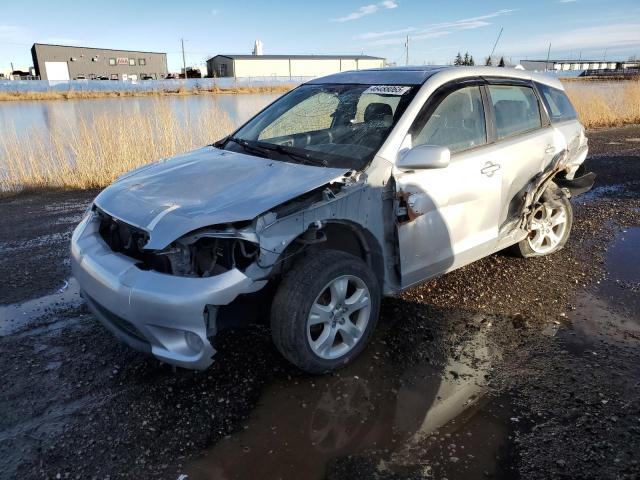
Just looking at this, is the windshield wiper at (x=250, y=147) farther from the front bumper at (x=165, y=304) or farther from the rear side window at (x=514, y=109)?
the rear side window at (x=514, y=109)

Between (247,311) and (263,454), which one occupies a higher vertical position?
(247,311)

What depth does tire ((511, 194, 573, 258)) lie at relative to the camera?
4.69m

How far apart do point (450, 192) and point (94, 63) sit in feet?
252

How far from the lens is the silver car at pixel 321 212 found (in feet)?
8.63

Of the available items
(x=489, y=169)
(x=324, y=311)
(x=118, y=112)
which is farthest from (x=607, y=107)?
(x=324, y=311)

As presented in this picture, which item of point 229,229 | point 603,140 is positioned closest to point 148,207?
point 229,229

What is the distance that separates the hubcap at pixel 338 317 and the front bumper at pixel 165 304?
1.49ft

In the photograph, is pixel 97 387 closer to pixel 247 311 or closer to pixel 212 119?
pixel 247 311

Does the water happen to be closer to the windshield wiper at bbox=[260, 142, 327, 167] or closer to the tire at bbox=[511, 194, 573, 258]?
the windshield wiper at bbox=[260, 142, 327, 167]

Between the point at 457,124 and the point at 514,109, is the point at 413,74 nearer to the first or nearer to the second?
the point at 457,124

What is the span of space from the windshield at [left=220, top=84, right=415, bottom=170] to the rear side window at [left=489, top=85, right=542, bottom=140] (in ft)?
3.24

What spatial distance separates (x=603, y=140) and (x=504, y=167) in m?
11.3

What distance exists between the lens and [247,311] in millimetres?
2885

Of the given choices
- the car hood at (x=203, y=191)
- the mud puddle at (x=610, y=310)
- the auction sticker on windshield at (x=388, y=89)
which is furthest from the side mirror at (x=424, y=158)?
the mud puddle at (x=610, y=310)
